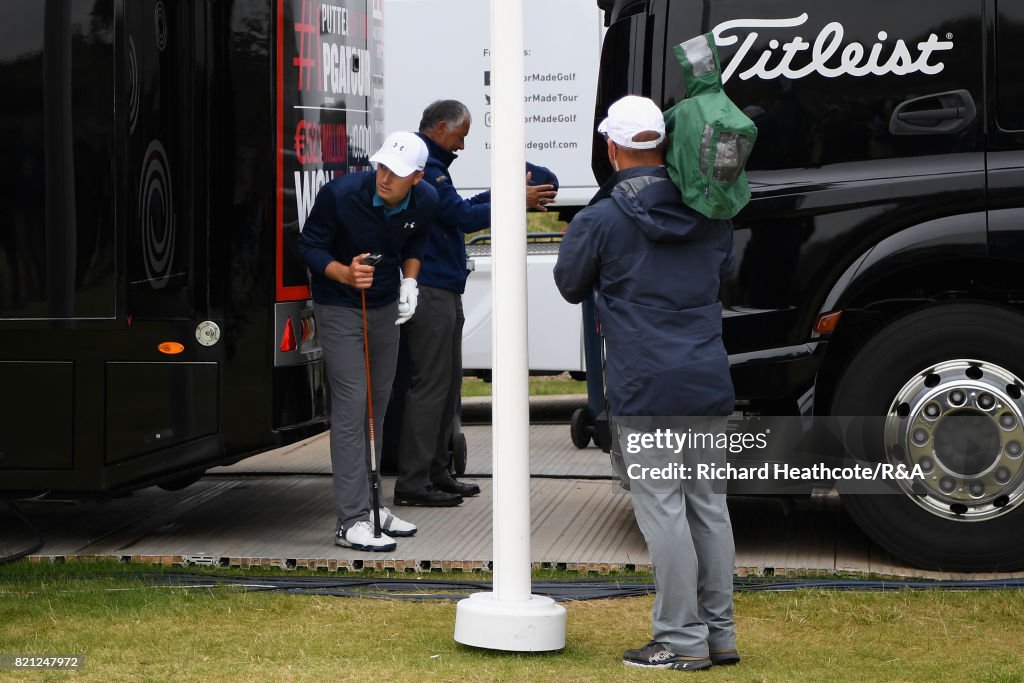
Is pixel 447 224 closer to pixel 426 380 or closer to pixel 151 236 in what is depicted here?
pixel 426 380

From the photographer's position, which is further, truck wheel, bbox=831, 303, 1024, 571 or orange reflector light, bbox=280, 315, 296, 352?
orange reflector light, bbox=280, 315, 296, 352

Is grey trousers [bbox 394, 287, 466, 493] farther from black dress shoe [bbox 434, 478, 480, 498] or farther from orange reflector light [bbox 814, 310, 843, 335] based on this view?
orange reflector light [bbox 814, 310, 843, 335]

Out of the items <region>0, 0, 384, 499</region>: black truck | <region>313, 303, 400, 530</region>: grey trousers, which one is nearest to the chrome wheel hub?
<region>313, 303, 400, 530</region>: grey trousers

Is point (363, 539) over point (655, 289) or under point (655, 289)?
under

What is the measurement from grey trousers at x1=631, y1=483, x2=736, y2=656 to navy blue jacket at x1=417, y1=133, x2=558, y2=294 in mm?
2926

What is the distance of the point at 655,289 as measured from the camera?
16.1 ft

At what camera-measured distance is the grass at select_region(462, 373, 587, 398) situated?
1318cm

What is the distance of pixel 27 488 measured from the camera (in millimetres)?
6613

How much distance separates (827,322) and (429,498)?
235cm

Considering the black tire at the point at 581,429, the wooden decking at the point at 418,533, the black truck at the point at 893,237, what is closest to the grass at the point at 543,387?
the black tire at the point at 581,429

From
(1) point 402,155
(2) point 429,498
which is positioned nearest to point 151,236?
(1) point 402,155

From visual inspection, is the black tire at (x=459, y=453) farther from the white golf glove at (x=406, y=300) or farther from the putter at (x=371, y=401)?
the white golf glove at (x=406, y=300)

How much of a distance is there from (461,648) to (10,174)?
271 cm

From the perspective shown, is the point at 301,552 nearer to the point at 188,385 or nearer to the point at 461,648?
the point at 188,385
